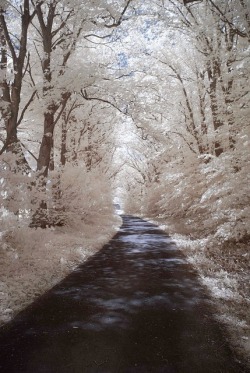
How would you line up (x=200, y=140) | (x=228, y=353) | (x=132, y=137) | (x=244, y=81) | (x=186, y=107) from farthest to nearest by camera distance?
(x=132, y=137), (x=186, y=107), (x=200, y=140), (x=244, y=81), (x=228, y=353)

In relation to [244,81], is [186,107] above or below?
above

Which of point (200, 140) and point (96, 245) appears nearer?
point (96, 245)

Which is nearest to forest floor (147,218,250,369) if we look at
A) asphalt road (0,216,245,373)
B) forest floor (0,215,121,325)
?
asphalt road (0,216,245,373)

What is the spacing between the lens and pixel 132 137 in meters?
35.6

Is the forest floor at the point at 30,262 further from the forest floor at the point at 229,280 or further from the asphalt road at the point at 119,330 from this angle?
the forest floor at the point at 229,280

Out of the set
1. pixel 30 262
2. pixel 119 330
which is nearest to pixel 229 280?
pixel 119 330

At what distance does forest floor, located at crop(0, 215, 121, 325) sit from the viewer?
575cm

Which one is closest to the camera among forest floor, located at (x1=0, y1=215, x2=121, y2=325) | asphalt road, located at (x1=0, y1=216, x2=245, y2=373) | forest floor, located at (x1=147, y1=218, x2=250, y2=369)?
asphalt road, located at (x1=0, y1=216, x2=245, y2=373)

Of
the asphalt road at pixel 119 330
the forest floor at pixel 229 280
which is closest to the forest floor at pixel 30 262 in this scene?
the asphalt road at pixel 119 330

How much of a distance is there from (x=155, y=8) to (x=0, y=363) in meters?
16.7

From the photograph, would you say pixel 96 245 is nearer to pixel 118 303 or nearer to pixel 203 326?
pixel 118 303

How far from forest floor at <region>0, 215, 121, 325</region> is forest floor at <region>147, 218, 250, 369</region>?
360cm

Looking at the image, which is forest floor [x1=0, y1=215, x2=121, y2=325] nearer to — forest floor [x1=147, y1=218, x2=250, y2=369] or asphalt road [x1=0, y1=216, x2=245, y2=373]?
asphalt road [x1=0, y1=216, x2=245, y2=373]

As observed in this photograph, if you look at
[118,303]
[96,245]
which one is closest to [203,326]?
[118,303]
